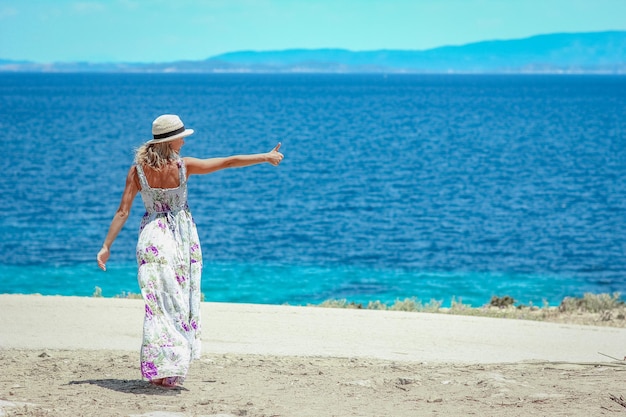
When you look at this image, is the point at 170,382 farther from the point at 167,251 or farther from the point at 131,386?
the point at 167,251

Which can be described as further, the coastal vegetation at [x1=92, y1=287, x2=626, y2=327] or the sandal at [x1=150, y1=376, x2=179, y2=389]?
the coastal vegetation at [x1=92, y1=287, x2=626, y2=327]

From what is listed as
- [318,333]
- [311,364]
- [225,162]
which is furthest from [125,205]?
[318,333]

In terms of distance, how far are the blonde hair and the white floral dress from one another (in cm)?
8

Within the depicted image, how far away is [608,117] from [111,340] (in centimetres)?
8624

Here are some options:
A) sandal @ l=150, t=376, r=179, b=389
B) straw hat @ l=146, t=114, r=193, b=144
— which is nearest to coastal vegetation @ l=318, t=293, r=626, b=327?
sandal @ l=150, t=376, r=179, b=389

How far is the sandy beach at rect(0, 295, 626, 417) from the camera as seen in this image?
629 centimetres

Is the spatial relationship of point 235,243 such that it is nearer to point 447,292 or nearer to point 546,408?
point 447,292

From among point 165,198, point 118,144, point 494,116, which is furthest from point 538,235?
point 494,116

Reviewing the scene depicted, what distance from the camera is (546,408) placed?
20.5 ft

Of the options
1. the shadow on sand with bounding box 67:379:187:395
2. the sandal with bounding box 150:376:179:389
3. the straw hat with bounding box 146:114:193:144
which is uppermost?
the straw hat with bounding box 146:114:193:144

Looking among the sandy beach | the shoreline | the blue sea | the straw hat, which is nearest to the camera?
the sandy beach

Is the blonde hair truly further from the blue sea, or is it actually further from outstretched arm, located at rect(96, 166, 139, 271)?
the blue sea

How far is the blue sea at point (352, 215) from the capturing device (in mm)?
20219

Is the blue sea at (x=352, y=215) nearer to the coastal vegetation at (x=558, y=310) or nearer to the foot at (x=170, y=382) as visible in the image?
the coastal vegetation at (x=558, y=310)
